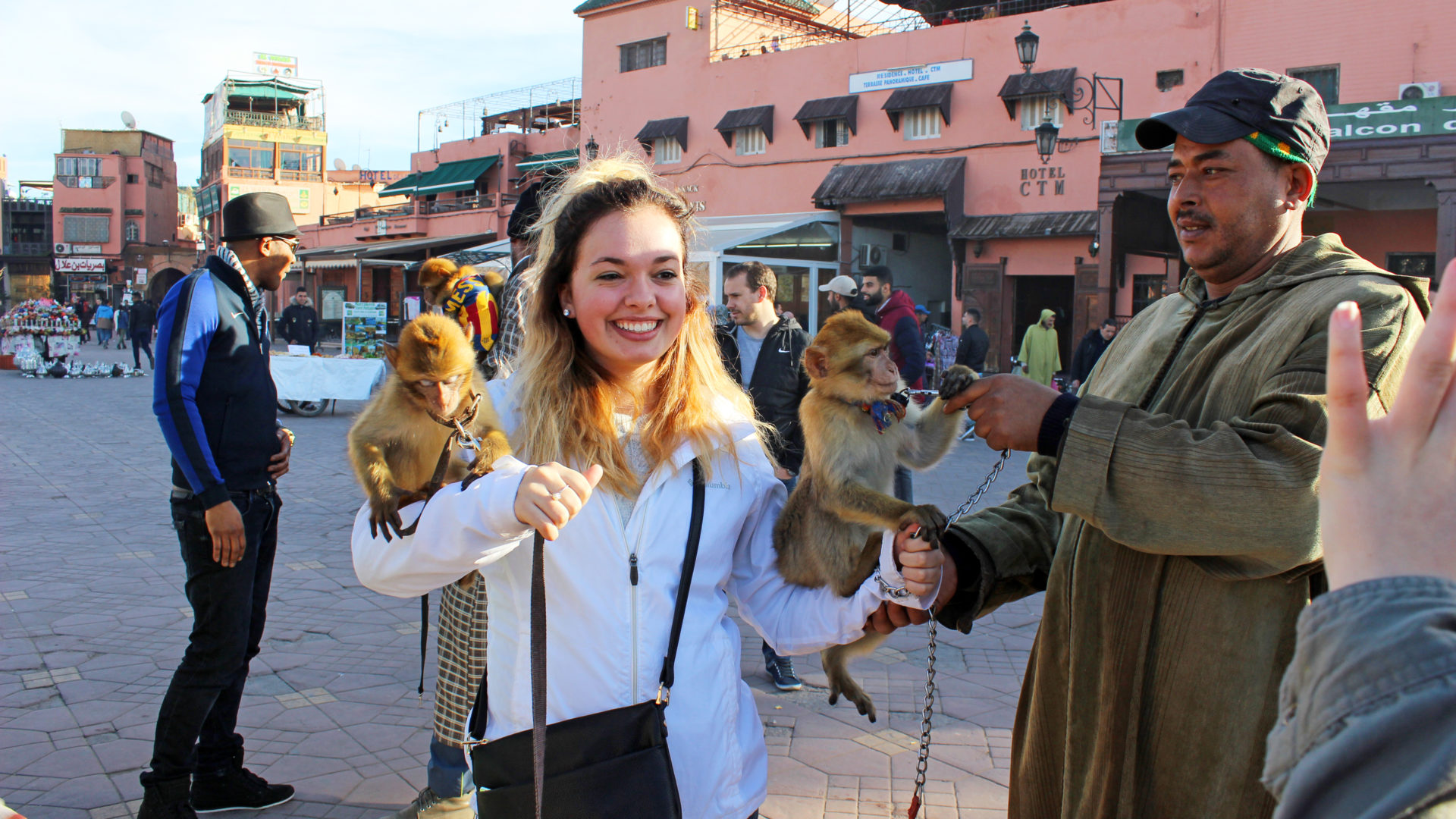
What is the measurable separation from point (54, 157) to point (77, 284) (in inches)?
311

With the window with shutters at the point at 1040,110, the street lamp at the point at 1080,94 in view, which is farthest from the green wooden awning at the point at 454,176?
the street lamp at the point at 1080,94

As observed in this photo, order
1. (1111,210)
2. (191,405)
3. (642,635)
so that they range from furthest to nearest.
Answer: (1111,210)
(191,405)
(642,635)

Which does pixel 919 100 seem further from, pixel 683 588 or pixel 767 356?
pixel 683 588

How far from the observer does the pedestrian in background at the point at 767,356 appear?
570cm

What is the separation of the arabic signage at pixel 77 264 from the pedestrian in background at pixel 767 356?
2519 inches

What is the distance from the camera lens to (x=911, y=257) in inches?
977

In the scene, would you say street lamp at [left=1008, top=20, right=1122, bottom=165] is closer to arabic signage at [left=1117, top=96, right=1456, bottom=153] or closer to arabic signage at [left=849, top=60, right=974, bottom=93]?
arabic signage at [left=849, top=60, right=974, bottom=93]

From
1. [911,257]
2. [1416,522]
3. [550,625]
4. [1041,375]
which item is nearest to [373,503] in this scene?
[550,625]

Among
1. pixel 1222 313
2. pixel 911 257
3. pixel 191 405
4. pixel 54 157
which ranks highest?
pixel 54 157

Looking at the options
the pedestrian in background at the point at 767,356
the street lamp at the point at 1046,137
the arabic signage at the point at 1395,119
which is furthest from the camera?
the street lamp at the point at 1046,137

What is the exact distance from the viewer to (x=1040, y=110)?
20.9 meters

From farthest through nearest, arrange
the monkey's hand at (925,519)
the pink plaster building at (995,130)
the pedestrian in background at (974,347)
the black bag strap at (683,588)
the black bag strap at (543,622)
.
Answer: the pink plaster building at (995,130) → the pedestrian in background at (974,347) → the monkey's hand at (925,519) → the black bag strap at (683,588) → the black bag strap at (543,622)

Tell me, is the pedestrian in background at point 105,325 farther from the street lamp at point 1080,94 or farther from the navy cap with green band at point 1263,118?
the navy cap with green band at point 1263,118

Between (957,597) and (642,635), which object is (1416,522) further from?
(957,597)
